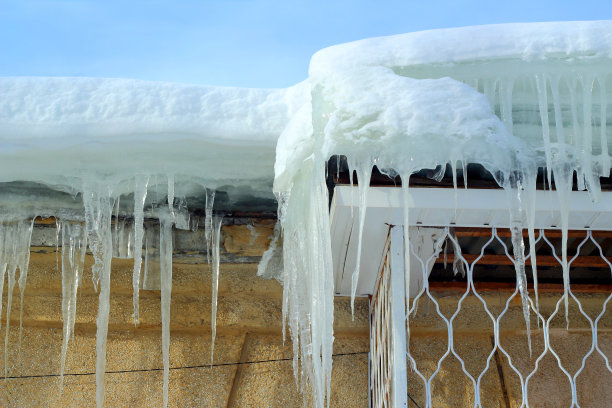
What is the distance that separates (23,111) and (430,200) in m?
1.57

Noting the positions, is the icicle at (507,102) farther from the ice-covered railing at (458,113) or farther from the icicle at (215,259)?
the icicle at (215,259)

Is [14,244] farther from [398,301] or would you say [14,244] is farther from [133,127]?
[398,301]

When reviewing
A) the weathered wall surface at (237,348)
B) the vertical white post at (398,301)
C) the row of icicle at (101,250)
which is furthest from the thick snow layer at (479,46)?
the weathered wall surface at (237,348)

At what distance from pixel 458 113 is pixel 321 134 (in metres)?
0.46

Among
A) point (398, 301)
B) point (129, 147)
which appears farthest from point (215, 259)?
point (398, 301)

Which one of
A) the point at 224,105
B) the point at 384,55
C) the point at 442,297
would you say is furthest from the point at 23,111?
the point at 442,297

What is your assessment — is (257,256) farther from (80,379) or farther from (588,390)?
(588,390)

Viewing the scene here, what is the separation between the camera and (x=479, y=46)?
237cm

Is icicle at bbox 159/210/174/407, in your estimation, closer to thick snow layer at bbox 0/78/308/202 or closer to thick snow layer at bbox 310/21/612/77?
thick snow layer at bbox 0/78/308/202

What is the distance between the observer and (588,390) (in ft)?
11.3

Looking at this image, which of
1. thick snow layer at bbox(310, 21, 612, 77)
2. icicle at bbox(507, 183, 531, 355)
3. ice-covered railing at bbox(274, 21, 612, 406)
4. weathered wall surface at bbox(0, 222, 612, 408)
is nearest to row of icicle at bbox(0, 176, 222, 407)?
weathered wall surface at bbox(0, 222, 612, 408)

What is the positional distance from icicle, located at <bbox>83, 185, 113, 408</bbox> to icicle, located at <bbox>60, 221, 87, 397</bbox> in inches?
4.8

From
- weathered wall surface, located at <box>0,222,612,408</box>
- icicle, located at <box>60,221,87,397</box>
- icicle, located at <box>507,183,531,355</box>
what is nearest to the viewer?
icicle, located at <box>507,183,531,355</box>

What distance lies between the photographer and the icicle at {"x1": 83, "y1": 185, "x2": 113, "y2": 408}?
2910 mm
